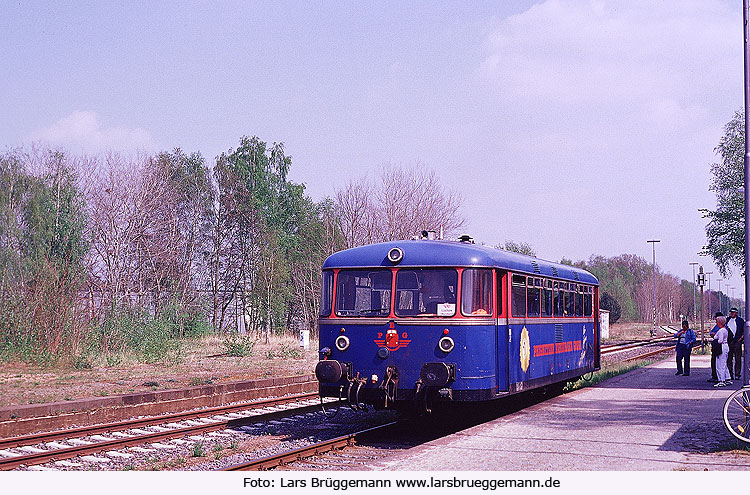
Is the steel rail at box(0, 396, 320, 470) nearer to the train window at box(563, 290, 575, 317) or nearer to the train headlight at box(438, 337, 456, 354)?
the train headlight at box(438, 337, 456, 354)

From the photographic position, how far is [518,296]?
13.3m

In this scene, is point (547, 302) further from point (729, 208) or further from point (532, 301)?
point (729, 208)

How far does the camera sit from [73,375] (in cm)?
1925

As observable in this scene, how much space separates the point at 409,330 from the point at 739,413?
179 inches

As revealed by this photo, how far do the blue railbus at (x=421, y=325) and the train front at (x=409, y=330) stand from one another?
0.05 feet

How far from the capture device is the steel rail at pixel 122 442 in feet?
31.8

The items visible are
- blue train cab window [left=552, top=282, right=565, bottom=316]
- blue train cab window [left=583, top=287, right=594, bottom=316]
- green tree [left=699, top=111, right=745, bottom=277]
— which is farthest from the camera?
green tree [left=699, top=111, right=745, bottom=277]

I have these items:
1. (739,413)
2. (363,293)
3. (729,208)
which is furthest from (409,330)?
(729,208)

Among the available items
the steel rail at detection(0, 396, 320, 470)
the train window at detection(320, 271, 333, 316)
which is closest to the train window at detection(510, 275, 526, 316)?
the train window at detection(320, 271, 333, 316)

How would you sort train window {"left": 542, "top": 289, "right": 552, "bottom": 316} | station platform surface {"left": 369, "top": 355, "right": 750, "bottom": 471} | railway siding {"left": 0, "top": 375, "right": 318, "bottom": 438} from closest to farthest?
1. station platform surface {"left": 369, "top": 355, "right": 750, "bottom": 471}
2. railway siding {"left": 0, "top": 375, "right": 318, "bottom": 438}
3. train window {"left": 542, "top": 289, "right": 552, "bottom": 316}

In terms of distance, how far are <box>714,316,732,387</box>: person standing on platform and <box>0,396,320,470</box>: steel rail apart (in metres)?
10.5

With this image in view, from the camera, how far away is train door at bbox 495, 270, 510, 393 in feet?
40.0

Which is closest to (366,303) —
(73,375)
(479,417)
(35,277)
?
(479,417)
